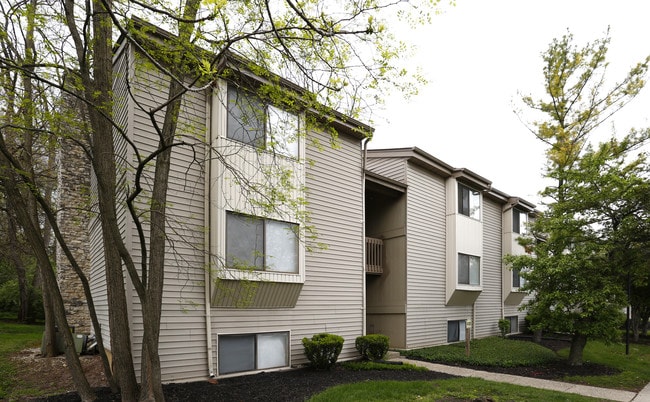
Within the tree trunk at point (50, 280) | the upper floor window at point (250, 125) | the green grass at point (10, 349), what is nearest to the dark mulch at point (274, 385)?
the tree trunk at point (50, 280)

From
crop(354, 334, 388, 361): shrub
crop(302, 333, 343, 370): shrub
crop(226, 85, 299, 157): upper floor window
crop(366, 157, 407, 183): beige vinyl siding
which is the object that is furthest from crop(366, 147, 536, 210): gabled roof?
crop(302, 333, 343, 370): shrub

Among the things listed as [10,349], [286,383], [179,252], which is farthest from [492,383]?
[10,349]

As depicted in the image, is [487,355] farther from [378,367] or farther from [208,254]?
[208,254]

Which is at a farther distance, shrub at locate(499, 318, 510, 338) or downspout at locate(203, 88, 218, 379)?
shrub at locate(499, 318, 510, 338)

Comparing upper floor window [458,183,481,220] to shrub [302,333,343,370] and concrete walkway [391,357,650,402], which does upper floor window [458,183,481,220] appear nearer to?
concrete walkway [391,357,650,402]

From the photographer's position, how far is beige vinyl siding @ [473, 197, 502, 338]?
19708 millimetres

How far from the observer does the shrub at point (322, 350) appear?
10547 millimetres

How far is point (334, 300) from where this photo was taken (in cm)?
1217

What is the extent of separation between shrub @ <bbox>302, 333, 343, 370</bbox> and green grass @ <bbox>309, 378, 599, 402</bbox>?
1.60 m

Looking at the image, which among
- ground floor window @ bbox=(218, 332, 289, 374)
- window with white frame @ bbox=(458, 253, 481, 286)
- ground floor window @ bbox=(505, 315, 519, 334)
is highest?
window with white frame @ bbox=(458, 253, 481, 286)

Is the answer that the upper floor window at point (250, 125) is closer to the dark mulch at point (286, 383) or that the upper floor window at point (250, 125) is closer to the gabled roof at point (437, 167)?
the gabled roof at point (437, 167)

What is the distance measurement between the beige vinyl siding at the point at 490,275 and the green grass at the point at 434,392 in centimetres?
1022

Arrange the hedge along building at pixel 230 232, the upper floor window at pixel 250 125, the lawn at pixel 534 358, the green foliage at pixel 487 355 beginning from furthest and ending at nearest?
the green foliage at pixel 487 355, the lawn at pixel 534 358, the upper floor window at pixel 250 125, the hedge along building at pixel 230 232

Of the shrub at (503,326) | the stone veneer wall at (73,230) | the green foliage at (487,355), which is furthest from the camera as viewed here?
the shrub at (503,326)
